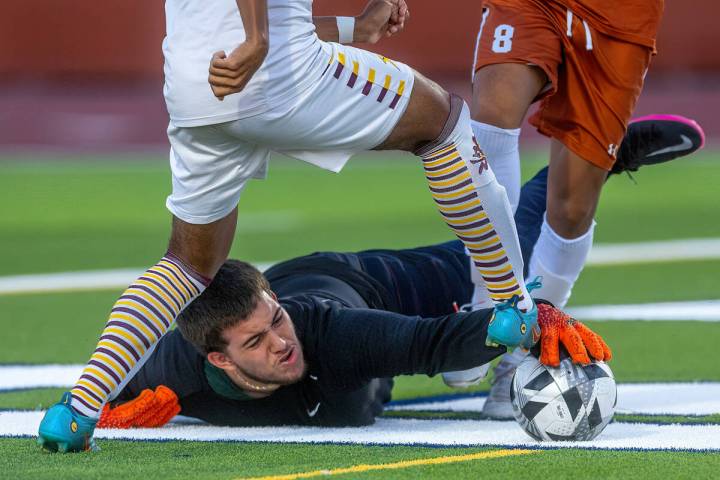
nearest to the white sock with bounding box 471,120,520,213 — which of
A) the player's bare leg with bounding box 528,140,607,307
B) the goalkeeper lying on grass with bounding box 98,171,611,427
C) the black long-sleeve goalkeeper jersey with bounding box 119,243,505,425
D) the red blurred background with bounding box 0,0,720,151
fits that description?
the player's bare leg with bounding box 528,140,607,307

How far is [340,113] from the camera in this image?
416 cm

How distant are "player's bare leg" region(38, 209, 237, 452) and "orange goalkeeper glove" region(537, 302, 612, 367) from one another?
1.03m

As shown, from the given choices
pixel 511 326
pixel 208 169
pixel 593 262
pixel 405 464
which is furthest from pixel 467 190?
pixel 593 262

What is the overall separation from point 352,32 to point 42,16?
17.9m

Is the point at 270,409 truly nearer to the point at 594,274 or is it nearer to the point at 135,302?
the point at 135,302

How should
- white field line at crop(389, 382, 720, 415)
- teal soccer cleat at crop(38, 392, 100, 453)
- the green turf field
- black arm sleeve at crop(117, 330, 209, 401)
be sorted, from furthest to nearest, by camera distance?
white field line at crop(389, 382, 720, 415) < black arm sleeve at crop(117, 330, 209, 401) < teal soccer cleat at crop(38, 392, 100, 453) < the green turf field

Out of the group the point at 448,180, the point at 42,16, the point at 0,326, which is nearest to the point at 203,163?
the point at 448,180

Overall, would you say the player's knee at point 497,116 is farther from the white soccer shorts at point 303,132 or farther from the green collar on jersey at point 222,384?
the green collar on jersey at point 222,384

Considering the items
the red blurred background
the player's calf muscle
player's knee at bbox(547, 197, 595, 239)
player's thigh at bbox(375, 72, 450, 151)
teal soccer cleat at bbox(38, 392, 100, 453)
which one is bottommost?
the red blurred background

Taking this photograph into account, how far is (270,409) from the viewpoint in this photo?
4.96 m

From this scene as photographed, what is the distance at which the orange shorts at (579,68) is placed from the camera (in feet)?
17.6

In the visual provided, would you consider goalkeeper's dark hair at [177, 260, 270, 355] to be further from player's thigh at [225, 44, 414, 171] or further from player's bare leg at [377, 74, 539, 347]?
player's bare leg at [377, 74, 539, 347]

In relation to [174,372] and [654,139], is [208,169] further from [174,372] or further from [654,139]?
[654,139]

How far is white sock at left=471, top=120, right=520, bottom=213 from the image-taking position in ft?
16.8
